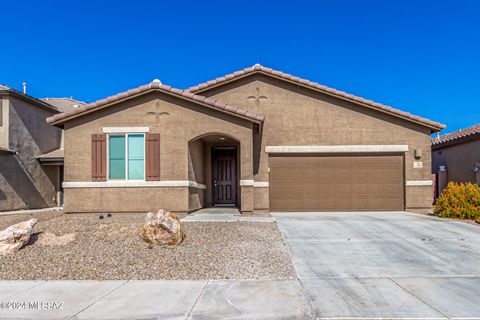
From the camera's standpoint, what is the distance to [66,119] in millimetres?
12844

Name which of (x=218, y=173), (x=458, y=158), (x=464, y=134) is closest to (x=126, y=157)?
(x=218, y=173)

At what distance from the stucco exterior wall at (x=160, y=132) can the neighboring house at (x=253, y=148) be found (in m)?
0.03

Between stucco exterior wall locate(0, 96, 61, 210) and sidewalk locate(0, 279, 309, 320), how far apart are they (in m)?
12.2

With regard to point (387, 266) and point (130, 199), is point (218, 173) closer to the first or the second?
point (130, 199)

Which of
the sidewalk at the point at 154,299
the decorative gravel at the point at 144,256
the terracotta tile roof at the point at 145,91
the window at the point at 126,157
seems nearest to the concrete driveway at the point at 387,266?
the sidewalk at the point at 154,299

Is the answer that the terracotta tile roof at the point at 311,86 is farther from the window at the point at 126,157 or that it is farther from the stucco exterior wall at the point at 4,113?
the stucco exterior wall at the point at 4,113

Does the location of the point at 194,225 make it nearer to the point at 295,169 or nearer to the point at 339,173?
the point at 295,169

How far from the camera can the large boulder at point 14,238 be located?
811cm

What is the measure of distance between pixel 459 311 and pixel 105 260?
6215 millimetres

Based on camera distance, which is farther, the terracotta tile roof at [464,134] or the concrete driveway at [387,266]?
the terracotta tile roof at [464,134]

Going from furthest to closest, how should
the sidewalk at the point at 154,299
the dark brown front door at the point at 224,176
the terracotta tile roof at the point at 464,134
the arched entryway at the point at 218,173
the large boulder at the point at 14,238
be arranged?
the terracotta tile roof at the point at 464,134
the dark brown front door at the point at 224,176
the arched entryway at the point at 218,173
the large boulder at the point at 14,238
the sidewalk at the point at 154,299

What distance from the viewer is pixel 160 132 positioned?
12.9 m

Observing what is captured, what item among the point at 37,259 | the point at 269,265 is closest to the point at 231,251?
the point at 269,265

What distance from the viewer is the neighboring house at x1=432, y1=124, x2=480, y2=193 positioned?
17297 mm
